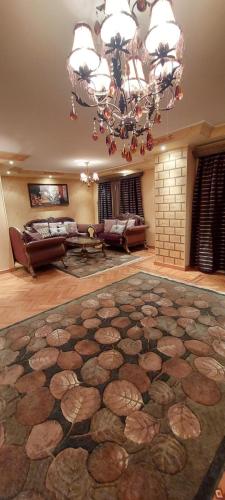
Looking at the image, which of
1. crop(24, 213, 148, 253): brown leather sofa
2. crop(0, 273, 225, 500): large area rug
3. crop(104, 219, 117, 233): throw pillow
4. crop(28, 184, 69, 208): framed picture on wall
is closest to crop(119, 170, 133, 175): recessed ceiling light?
crop(24, 213, 148, 253): brown leather sofa

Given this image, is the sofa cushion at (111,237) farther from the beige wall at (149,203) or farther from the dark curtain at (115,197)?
the dark curtain at (115,197)

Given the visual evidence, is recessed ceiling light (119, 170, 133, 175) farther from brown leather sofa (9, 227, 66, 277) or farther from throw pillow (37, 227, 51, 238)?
brown leather sofa (9, 227, 66, 277)

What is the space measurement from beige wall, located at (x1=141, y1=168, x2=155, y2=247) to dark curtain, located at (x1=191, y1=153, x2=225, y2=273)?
2.01 metres

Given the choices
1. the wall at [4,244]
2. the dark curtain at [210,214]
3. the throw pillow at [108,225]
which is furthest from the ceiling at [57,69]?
the throw pillow at [108,225]

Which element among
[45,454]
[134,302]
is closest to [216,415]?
[45,454]

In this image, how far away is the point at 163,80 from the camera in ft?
4.48

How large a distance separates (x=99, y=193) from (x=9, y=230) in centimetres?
366

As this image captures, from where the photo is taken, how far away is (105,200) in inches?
279

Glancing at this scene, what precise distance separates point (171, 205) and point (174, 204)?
0.07 metres

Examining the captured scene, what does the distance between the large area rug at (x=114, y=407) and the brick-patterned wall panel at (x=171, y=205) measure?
1880 millimetres

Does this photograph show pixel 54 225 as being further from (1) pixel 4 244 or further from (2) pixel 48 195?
(1) pixel 4 244

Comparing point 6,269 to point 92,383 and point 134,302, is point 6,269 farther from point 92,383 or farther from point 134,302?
point 92,383

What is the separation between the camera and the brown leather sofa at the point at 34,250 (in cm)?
395

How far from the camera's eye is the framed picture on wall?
6.32m
